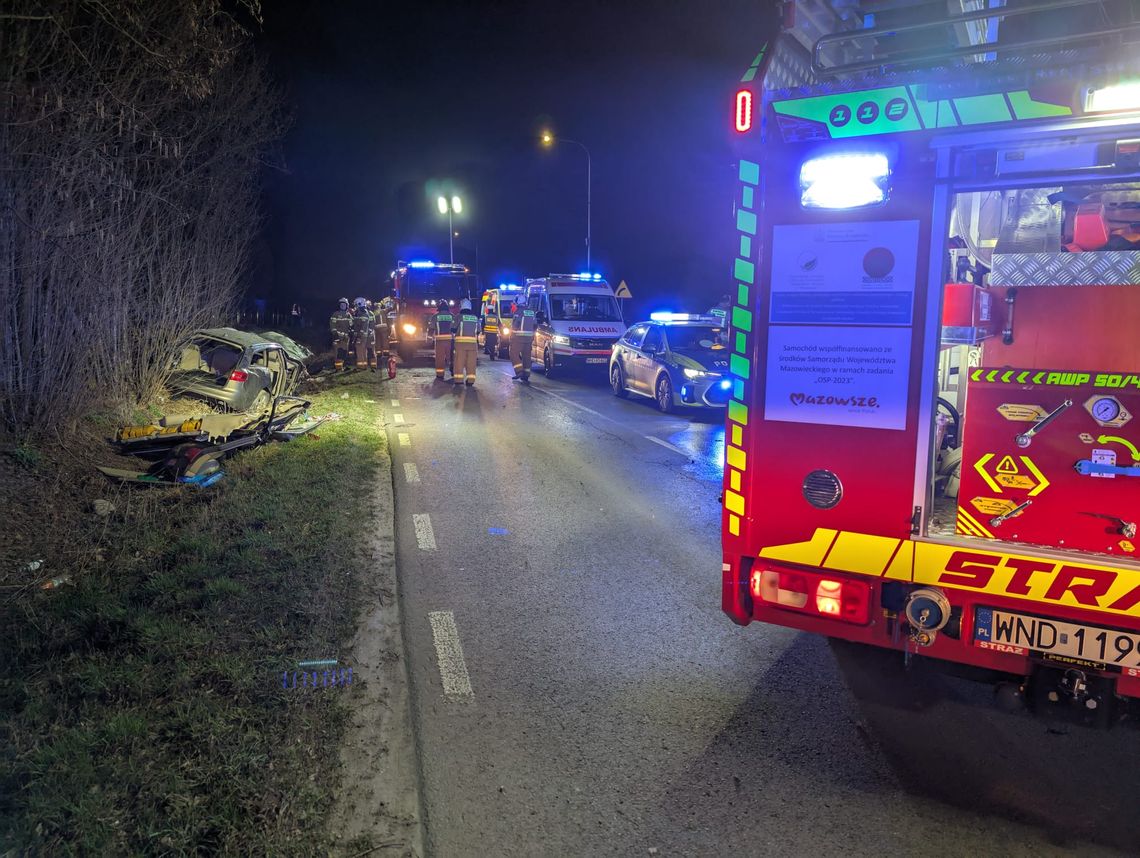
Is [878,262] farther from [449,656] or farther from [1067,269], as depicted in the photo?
[449,656]

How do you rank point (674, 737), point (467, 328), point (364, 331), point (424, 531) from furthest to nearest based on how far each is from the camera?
1. point (364, 331)
2. point (467, 328)
3. point (424, 531)
4. point (674, 737)

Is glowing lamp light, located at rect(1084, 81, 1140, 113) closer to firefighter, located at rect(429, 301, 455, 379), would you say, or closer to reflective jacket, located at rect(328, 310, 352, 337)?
firefighter, located at rect(429, 301, 455, 379)

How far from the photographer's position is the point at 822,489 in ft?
11.4

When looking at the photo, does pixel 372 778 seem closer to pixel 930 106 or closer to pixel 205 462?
pixel 930 106

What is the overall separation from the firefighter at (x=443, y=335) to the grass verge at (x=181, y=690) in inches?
467

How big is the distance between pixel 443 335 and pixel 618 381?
4.70 metres

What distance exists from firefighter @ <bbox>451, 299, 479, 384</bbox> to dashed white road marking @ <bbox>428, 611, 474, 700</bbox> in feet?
43.7

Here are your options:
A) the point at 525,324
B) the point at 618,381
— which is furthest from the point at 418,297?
the point at 618,381

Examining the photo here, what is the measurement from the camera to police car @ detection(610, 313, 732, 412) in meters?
14.1

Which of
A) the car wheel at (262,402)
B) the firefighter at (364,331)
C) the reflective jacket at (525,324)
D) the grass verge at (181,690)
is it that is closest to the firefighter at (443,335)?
the reflective jacket at (525,324)

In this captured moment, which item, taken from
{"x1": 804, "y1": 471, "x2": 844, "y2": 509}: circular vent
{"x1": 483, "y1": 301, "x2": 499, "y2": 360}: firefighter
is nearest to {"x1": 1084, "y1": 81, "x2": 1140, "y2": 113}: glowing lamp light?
{"x1": 804, "y1": 471, "x2": 844, "y2": 509}: circular vent

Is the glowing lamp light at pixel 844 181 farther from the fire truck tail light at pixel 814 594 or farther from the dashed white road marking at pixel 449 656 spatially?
the dashed white road marking at pixel 449 656

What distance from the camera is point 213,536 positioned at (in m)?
6.61

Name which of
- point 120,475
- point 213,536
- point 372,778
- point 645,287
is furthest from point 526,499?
point 645,287
